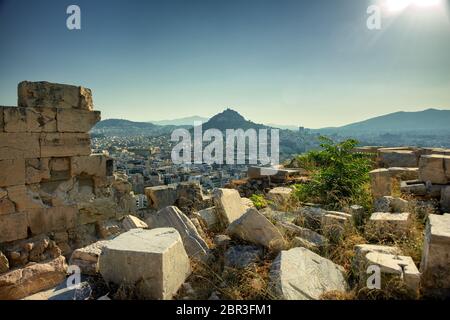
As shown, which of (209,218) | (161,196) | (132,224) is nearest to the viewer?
(132,224)

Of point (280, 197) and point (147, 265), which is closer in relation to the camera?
point (147, 265)

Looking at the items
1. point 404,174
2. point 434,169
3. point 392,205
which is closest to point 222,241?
point 392,205

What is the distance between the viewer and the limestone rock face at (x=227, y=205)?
530 centimetres

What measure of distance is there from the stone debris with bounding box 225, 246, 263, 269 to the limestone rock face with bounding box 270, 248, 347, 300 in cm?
41

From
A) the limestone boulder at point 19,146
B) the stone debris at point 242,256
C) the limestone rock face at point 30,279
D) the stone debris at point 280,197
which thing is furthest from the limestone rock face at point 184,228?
the stone debris at point 280,197

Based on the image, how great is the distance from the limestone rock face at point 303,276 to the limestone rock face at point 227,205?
5.98 ft

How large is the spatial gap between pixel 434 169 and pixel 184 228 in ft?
14.5

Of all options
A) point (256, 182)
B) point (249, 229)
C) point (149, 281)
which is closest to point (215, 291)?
point (149, 281)

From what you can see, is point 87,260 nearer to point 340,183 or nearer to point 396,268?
point 396,268

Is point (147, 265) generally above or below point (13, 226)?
above

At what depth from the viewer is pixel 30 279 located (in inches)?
180

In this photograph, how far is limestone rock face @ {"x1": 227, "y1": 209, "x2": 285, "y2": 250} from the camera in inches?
157
